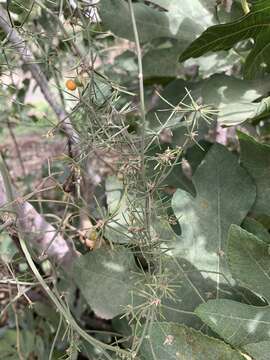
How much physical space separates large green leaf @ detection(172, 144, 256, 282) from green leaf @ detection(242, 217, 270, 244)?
0.05 feet

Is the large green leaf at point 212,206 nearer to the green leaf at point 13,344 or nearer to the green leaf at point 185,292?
the green leaf at point 185,292

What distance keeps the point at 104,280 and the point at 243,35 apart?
1.40 feet

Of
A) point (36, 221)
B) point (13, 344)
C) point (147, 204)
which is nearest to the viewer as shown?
point (147, 204)

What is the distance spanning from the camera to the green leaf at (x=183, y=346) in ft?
2.42

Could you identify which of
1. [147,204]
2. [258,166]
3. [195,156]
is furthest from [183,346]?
[195,156]

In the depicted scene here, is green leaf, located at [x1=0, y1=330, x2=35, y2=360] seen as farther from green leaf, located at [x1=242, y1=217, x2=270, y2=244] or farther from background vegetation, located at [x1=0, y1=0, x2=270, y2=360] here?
green leaf, located at [x1=242, y1=217, x2=270, y2=244]

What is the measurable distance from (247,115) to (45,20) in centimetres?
53

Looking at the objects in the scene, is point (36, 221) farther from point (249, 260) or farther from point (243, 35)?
point (243, 35)

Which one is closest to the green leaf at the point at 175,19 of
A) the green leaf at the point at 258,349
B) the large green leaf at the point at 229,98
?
the large green leaf at the point at 229,98

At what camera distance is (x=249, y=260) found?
30.2 inches

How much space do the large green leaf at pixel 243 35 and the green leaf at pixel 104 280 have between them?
0.33m

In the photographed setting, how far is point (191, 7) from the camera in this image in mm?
1022

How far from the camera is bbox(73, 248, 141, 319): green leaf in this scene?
86 centimetres

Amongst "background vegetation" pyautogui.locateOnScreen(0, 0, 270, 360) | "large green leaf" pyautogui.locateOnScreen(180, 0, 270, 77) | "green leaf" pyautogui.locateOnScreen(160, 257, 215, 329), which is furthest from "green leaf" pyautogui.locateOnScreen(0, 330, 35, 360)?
"large green leaf" pyautogui.locateOnScreen(180, 0, 270, 77)
